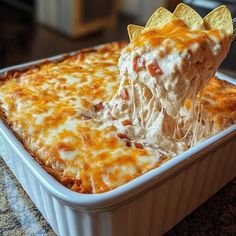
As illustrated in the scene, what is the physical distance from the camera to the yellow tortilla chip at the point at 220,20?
80cm

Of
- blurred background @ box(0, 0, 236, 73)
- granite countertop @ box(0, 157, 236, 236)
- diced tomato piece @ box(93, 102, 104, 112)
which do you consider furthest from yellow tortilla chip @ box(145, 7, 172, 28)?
blurred background @ box(0, 0, 236, 73)

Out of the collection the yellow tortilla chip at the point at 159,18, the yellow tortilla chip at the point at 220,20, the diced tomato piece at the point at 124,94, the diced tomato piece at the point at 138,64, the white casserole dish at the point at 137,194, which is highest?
the yellow tortilla chip at the point at 220,20

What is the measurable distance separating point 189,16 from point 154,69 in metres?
0.19

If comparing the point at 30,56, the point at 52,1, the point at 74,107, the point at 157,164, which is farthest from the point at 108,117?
the point at 52,1

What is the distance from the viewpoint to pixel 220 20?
816 millimetres

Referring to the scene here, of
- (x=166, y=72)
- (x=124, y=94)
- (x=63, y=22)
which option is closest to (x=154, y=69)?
(x=166, y=72)

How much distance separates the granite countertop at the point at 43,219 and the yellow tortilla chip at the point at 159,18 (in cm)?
46

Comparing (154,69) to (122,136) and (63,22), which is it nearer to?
(122,136)

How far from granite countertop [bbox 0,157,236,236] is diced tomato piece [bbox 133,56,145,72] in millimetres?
371

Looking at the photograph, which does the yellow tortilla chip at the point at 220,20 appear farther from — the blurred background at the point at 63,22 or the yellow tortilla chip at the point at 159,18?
the blurred background at the point at 63,22

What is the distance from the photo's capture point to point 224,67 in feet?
5.08

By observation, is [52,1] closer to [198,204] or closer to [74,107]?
[74,107]

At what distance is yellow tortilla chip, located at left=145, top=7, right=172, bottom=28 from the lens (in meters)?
0.88

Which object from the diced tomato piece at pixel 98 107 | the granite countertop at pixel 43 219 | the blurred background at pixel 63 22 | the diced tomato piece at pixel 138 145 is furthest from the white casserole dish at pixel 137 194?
the blurred background at pixel 63 22
